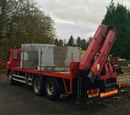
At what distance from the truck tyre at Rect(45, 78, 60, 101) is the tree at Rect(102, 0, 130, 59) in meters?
17.0

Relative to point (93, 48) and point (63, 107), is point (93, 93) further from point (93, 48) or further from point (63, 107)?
point (93, 48)

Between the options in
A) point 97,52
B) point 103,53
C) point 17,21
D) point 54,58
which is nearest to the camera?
point 103,53

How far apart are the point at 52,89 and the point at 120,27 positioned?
59.2 feet

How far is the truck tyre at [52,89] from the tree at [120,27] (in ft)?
55.8

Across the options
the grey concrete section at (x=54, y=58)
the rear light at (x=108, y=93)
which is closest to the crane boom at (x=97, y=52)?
the rear light at (x=108, y=93)

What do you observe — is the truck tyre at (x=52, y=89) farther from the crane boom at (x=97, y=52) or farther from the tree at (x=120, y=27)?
the tree at (x=120, y=27)

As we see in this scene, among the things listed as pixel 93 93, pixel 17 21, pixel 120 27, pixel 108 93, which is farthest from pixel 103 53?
pixel 17 21

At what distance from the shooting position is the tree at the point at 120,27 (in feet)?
76.3

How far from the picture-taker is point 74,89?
6.85 metres

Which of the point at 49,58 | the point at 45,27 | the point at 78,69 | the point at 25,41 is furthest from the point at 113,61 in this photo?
the point at 45,27

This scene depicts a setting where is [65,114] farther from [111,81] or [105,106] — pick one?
[111,81]

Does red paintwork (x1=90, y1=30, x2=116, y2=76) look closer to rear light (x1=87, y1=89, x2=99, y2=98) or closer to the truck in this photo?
the truck

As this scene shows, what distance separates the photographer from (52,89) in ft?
25.7

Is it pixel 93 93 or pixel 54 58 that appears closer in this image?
pixel 93 93
